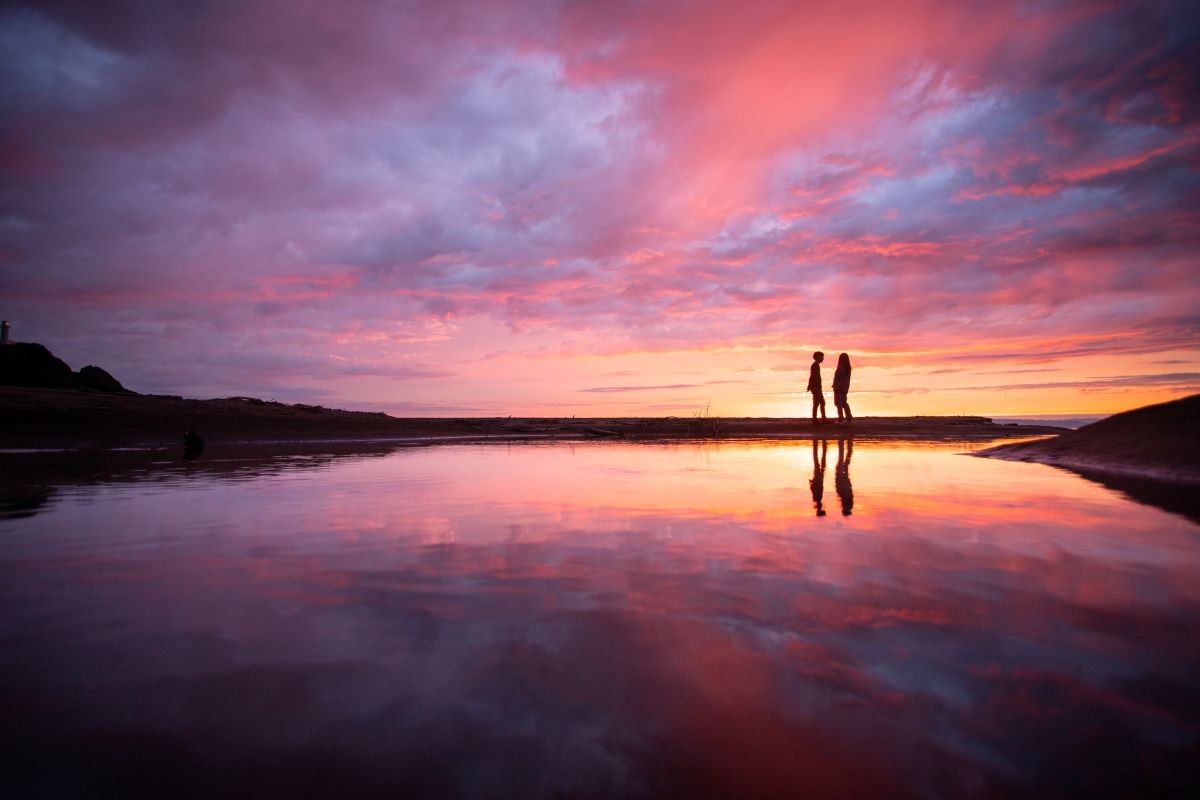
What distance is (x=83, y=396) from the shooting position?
87.8ft

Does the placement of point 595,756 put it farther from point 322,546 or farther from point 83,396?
point 83,396

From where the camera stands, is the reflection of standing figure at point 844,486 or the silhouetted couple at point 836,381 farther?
the silhouetted couple at point 836,381

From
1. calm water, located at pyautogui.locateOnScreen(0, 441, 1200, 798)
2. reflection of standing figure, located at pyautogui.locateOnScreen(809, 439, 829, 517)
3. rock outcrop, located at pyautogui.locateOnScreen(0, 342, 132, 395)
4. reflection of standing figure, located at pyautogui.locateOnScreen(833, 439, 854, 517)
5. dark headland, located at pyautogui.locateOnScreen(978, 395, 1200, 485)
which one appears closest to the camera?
calm water, located at pyautogui.locateOnScreen(0, 441, 1200, 798)

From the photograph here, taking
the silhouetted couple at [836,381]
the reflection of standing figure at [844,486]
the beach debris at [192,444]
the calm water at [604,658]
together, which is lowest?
the calm water at [604,658]

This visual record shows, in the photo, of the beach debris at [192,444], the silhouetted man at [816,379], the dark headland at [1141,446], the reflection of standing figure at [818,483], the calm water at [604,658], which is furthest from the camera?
the silhouetted man at [816,379]

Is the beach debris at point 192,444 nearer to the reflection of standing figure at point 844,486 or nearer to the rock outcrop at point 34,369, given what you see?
the reflection of standing figure at point 844,486

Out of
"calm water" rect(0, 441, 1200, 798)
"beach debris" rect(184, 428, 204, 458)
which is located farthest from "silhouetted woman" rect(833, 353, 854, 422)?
"beach debris" rect(184, 428, 204, 458)

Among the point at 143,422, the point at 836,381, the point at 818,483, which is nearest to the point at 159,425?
the point at 143,422

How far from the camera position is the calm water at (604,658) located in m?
1.81

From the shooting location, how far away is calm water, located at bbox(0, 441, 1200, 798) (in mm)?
1806

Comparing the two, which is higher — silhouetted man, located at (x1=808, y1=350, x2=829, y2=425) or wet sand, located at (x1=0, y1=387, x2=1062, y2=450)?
silhouetted man, located at (x1=808, y1=350, x2=829, y2=425)

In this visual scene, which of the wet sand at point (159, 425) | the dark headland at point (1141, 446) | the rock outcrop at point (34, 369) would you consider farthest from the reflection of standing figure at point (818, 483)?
the rock outcrop at point (34, 369)

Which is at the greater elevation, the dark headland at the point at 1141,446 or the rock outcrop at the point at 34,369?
the rock outcrop at the point at 34,369

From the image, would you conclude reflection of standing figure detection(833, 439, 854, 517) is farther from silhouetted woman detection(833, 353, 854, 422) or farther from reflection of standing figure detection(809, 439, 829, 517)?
silhouetted woman detection(833, 353, 854, 422)
